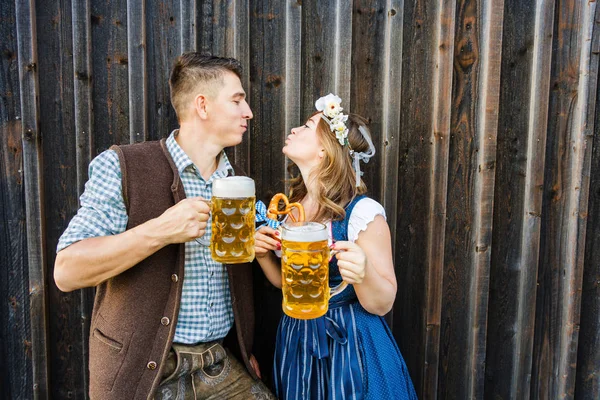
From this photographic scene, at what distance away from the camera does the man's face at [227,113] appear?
2.03 metres

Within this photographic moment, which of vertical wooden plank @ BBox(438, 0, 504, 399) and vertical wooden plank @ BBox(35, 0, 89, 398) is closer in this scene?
vertical wooden plank @ BBox(35, 0, 89, 398)

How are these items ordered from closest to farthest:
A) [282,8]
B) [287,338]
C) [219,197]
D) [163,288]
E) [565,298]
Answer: [219,197] → [163,288] → [287,338] → [282,8] → [565,298]

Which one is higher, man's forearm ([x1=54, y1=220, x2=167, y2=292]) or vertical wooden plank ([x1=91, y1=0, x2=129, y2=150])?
vertical wooden plank ([x1=91, y1=0, x2=129, y2=150])

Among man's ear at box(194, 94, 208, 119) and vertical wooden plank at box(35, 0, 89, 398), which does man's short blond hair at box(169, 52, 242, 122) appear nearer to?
man's ear at box(194, 94, 208, 119)

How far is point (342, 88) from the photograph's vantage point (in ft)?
8.04

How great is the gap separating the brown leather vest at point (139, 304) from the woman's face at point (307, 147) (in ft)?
1.80

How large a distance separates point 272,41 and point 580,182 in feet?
5.97

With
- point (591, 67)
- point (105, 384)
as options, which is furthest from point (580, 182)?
point (105, 384)

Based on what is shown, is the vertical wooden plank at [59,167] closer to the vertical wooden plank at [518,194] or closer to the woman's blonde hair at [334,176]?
the woman's blonde hair at [334,176]

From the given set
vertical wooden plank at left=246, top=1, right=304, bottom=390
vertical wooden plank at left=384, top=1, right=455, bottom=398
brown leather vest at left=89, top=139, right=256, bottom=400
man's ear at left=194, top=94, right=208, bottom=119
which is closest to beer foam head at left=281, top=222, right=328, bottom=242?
brown leather vest at left=89, top=139, right=256, bottom=400

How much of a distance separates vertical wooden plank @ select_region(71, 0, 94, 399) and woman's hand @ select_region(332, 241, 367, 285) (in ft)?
4.62

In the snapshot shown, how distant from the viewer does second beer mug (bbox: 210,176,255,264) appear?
1.65 meters

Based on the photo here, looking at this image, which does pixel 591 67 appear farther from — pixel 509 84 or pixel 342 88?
pixel 342 88

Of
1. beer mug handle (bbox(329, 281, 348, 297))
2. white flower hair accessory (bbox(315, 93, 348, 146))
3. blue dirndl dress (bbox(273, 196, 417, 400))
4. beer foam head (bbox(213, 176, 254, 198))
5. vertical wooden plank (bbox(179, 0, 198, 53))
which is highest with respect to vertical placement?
vertical wooden plank (bbox(179, 0, 198, 53))
